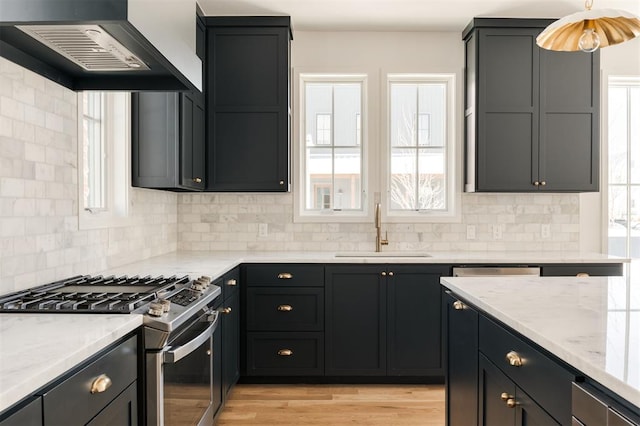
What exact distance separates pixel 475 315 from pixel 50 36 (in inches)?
70.6

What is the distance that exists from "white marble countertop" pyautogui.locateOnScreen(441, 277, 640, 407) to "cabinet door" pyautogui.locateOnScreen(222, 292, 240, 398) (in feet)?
4.56

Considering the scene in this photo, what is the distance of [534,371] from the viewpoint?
1346 millimetres

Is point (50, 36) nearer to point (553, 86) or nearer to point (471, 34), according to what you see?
point (471, 34)

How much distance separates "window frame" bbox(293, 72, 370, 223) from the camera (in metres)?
4.02

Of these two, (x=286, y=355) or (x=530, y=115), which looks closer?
(x=286, y=355)

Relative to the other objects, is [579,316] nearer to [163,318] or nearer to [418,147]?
[163,318]

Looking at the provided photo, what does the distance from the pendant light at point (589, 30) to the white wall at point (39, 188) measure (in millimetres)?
2151

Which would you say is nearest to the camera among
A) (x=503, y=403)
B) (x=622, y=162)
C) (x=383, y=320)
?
(x=503, y=403)

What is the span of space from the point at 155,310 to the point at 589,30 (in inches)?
→ 78.7

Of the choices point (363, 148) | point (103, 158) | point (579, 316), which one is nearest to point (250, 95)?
point (363, 148)

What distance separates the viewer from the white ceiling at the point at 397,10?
3.48m

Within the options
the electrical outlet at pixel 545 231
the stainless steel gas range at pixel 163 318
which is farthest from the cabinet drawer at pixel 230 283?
the electrical outlet at pixel 545 231

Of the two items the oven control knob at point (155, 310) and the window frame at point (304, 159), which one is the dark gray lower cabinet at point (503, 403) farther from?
the window frame at point (304, 159)

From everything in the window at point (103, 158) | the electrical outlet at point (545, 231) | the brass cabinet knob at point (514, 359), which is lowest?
the brass cabinet knob at point (514, 359)
